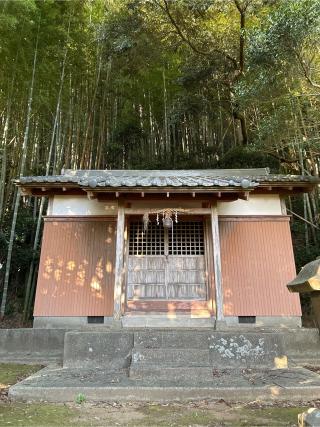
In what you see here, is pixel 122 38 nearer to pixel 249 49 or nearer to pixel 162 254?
pixel 249 49

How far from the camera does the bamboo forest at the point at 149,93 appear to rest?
8.50m

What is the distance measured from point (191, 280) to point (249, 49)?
219 inches

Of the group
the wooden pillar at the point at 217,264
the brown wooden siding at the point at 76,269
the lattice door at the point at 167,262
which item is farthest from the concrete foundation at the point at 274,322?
the brown wooden siding at the point at 76,269

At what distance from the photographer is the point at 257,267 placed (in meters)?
7.51

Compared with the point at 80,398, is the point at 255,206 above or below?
above

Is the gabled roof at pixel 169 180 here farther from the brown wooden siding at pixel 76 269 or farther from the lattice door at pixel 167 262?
the lattice door at pixel 167 262

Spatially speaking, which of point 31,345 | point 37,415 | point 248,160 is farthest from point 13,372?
point 248,160

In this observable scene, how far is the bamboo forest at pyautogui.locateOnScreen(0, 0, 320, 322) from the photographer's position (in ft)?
27.9

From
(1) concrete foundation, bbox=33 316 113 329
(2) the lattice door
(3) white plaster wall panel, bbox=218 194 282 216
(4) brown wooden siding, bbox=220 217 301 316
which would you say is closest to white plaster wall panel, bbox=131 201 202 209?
(2) the lattice door

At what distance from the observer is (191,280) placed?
747 cm

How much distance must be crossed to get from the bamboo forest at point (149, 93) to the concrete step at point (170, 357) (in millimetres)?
4769

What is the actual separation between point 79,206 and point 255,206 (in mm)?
3906

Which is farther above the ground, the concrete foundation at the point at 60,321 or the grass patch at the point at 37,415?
the concrete foundation at the point at 60,321

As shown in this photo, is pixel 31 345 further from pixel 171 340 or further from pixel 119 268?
pixel 171 340
